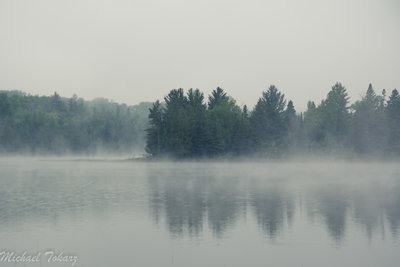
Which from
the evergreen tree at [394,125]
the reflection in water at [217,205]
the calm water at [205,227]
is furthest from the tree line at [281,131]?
the calm water at [205,227]

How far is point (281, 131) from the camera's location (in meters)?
134

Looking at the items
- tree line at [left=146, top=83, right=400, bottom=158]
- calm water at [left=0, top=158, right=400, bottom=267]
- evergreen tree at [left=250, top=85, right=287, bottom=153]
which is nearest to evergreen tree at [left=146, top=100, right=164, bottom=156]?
tree line at [left=146, top=83, right=400, bottom=158]

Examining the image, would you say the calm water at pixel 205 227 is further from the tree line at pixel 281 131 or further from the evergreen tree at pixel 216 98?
the evergreen tree at pixel 216 98

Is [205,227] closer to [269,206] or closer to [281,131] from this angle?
[269,206]

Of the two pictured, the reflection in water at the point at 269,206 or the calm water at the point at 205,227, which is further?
the reflection in water at the point at 269,206

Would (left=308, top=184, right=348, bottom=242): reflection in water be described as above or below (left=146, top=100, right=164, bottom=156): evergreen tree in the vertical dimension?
below

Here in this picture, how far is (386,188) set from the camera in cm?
5034

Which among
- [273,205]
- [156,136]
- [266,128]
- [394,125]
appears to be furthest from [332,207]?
[156,136]

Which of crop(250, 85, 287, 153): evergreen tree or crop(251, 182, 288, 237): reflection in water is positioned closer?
crop(251, 182, 288, 237): reflection in water

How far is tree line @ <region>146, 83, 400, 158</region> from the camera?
12712 cm

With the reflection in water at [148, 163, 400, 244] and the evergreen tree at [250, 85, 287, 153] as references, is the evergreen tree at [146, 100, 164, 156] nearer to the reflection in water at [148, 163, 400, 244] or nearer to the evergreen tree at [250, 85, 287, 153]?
the evergreen tree at [250, 85, 287, 153]

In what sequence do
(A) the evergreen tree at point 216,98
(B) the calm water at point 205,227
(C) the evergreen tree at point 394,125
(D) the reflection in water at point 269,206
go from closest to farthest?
(B) the calm water at point 205,227 < (D) the reflection in water at point 269,206 < (C) the evergreen tree at point 394,125 < (A) the evergreen tree at point 216,98

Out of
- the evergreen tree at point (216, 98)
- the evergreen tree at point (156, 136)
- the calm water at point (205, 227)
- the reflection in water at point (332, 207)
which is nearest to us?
the calm water at point (205, 227)

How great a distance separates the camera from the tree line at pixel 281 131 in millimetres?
127125
